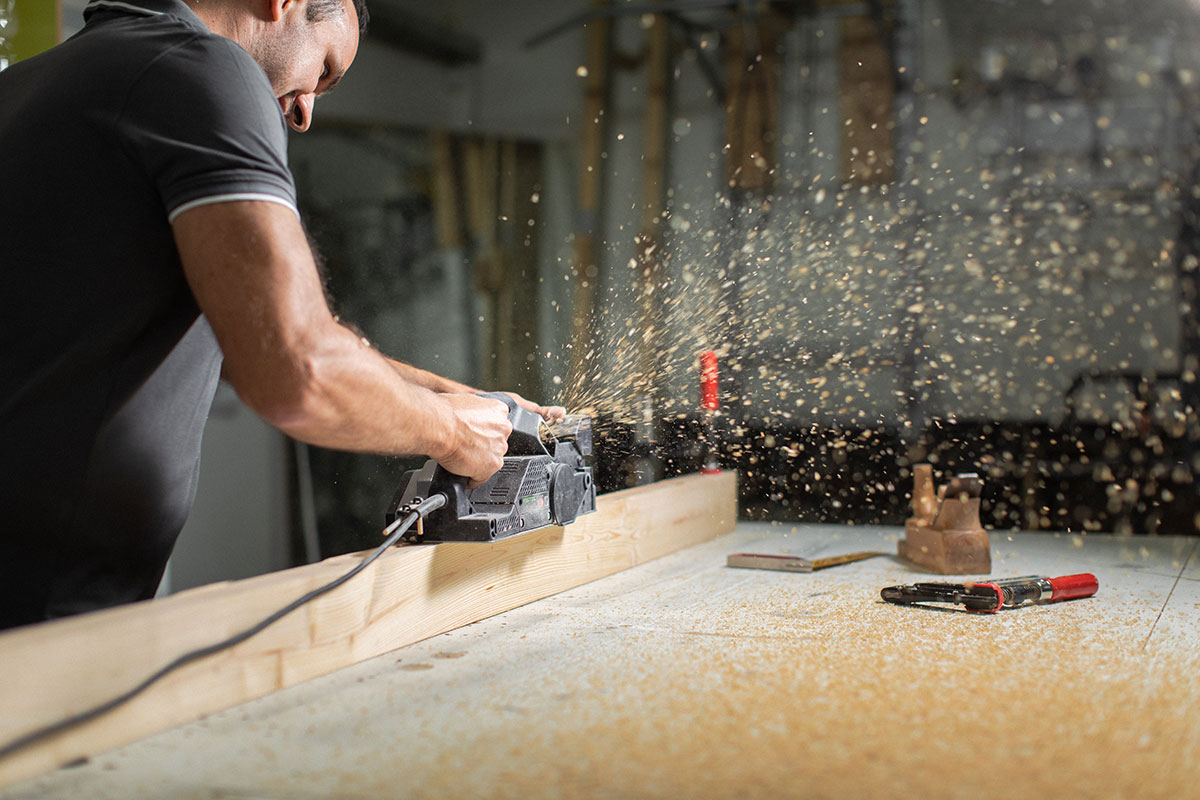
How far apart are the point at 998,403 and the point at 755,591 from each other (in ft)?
6.49

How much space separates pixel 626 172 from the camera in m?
3.73

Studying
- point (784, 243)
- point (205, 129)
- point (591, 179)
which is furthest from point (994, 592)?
point (591, 179)

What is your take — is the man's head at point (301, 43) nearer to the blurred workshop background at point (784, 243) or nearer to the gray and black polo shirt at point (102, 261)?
the gray and black polo shirt at point (102, 261)

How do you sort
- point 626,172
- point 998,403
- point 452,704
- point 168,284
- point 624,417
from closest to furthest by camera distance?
point 452,704
point 168,284
point 624,417
point 998,403
point 626,172

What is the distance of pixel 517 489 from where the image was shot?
4.56 ft

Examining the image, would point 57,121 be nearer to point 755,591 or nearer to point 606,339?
point 755,591

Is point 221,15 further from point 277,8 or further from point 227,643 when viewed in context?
point 227,643

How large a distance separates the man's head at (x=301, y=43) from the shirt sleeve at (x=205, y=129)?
27cm

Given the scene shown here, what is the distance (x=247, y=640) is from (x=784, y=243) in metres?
2.74

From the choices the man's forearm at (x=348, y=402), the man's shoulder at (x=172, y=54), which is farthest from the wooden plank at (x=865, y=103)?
the man's shoulder at (x=172, y=54)

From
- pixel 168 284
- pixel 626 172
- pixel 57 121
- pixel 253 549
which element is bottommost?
pixel 253 549

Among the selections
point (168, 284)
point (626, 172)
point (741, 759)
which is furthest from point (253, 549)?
point (741, 759)

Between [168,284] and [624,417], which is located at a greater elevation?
[168,284]

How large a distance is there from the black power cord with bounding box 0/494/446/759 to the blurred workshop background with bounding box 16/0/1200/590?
44.9 inches
